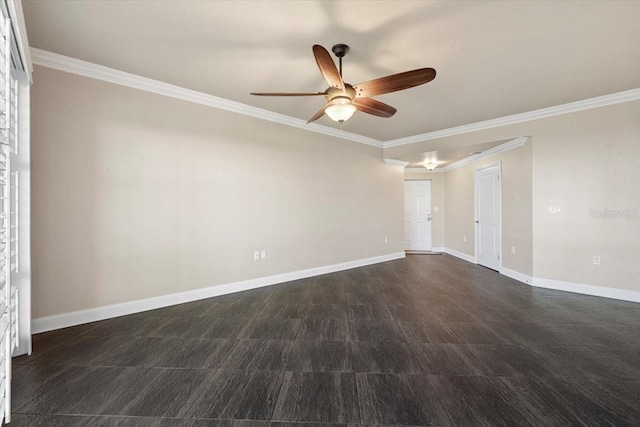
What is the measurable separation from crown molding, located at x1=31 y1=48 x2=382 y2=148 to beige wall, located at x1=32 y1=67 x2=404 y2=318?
0.08m

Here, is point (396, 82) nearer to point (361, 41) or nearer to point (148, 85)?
point (361, 41)

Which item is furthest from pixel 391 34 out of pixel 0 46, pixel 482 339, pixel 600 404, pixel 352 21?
pixel 600 404

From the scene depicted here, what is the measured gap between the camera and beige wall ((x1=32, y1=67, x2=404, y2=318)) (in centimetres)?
267

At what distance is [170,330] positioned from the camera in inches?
104

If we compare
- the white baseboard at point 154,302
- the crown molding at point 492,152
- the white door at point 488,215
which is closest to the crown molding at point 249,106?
the crown molding at point 492,152

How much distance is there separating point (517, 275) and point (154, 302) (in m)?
5.48

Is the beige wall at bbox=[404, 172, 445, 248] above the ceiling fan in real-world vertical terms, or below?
below

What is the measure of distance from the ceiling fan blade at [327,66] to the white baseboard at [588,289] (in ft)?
14.0

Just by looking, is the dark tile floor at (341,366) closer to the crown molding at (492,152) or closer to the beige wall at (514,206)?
the beige wall at (514,206)

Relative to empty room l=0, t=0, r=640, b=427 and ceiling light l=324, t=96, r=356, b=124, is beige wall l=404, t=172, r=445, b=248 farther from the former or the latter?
ceiling light l=324, t=96, r=356, b=124

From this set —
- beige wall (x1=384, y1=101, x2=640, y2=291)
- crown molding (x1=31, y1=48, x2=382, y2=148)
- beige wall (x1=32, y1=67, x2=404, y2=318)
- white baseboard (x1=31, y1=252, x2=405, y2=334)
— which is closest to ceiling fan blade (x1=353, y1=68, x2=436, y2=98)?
crown molding (x1=31, y1=48, x2=382, y2=148)

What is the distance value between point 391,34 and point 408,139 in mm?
3514

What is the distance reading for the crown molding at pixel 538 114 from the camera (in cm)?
352

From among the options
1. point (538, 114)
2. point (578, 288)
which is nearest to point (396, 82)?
point (538, 114)
